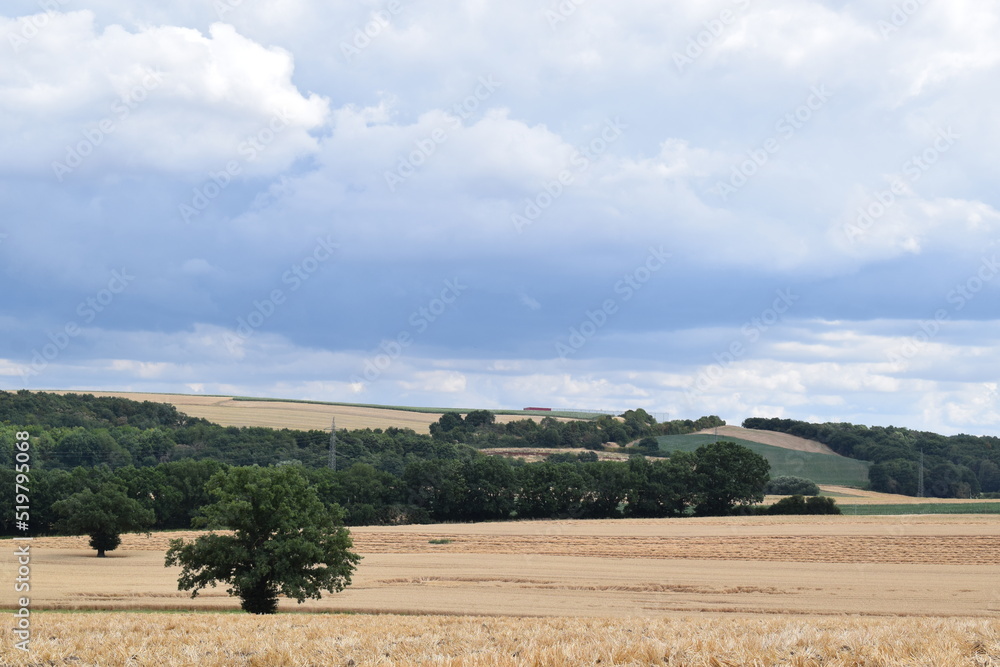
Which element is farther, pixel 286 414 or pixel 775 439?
→ pixel 286 414

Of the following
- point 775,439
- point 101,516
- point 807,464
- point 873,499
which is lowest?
point 873,499

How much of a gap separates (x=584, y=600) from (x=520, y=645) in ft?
87.1

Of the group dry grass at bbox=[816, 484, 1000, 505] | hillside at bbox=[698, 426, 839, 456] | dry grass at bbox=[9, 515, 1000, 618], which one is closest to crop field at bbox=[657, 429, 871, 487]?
hillside at bbox=[698, 426, 839, 456]

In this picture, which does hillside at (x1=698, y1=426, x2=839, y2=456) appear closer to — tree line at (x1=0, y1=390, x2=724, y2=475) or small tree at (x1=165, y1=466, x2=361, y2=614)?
tree line at (x1=0, y1=390, x2=724, y2=475)

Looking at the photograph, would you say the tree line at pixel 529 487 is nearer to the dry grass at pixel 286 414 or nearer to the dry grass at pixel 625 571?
the dry grass at pixel 625 571

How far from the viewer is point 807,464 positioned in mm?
142000

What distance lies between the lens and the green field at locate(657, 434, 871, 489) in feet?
438

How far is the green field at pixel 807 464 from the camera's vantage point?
133438 mm

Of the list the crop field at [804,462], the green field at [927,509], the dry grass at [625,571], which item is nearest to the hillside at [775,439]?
the crop field at [804,462]

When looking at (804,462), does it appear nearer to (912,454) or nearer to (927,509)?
(912,454)

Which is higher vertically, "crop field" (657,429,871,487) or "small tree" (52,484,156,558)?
"crop field" (657,429,871,487)

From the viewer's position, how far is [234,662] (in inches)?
394

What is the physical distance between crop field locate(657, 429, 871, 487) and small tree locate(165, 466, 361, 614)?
10674 cm

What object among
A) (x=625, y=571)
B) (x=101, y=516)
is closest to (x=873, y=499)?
(x=625, y=571)
